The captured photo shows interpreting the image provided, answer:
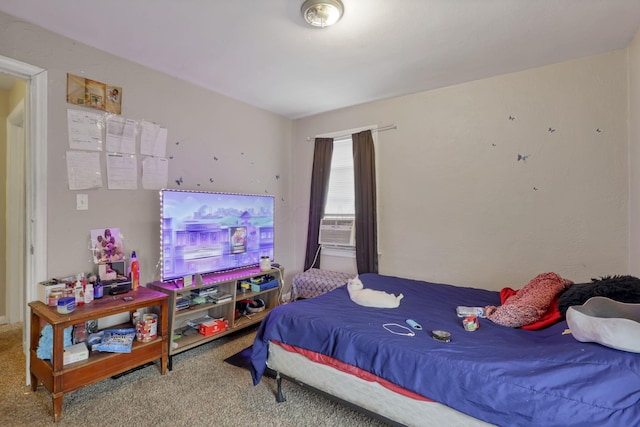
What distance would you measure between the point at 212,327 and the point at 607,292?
8.68 feet

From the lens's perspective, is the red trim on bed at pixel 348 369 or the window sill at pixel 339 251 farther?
the window sill at pixel 339 251

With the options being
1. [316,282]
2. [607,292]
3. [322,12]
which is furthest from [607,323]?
[316,282]

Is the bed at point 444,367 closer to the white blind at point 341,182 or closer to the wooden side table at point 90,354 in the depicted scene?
the wooden side table at point 90,354

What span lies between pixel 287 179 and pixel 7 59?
2.61 meters

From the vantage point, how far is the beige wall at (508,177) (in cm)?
223

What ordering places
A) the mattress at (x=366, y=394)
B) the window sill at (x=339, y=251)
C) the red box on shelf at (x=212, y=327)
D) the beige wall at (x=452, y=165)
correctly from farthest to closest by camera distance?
1. the window sill at (x=339, y=251)
2. the red box on shelf at (x=212, y=327)
3. the beige wall at (x=452, y=165)
4. the mattress at (x=366, y=394)

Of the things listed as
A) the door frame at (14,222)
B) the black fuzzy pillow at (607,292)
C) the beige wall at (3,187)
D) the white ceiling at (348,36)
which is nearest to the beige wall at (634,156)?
the white ceiling at (348,36)

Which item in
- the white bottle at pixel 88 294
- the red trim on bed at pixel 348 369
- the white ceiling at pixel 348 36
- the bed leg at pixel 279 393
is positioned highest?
the white ceiling at pixel 348 36

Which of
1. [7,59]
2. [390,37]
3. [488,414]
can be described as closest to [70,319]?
[7,59]

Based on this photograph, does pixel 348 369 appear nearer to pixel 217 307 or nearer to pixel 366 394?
pixel 366 394

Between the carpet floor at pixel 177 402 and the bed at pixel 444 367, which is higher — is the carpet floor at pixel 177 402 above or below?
below

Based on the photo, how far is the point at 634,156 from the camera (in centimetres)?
206

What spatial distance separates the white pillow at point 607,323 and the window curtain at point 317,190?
2.60 m

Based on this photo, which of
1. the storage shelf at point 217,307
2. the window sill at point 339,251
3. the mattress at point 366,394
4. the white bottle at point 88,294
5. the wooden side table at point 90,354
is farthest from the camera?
the window sill at point 339,251
